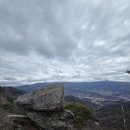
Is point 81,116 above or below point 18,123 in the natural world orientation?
above

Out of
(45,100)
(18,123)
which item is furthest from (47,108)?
(18,123)

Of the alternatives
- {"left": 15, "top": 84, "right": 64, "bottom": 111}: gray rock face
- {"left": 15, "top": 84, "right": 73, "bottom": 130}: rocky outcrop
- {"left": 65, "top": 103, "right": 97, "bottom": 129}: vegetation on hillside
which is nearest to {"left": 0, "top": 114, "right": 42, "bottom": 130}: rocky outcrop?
{"left": 15, "top": 84, "right": 73, "bottom": 130}: rocky outcrop

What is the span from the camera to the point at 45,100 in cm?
2156

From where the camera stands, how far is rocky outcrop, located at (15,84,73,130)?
21297 mm

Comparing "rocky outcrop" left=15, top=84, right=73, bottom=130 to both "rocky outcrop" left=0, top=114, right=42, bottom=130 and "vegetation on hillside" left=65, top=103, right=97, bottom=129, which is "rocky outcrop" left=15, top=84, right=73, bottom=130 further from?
"vegetation on hillside" left=65, top=103, right=97, bottom=129

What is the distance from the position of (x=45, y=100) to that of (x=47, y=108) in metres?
0.88

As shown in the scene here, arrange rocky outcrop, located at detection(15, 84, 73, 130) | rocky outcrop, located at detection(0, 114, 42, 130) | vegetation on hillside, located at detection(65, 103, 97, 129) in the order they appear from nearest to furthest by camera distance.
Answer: rocky outcrop, located at detection(0, 114, 42, 130) < rocky outcrop, located at detection(15, 84, 73, 130) < vegetation on hillside, located at detection(65, 103, 97, 129)

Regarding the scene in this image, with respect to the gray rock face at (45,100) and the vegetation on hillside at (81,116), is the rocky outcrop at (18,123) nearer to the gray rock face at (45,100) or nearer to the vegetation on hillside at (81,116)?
the gray rock face at (45,100)

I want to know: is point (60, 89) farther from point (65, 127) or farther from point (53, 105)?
point (65, 127)

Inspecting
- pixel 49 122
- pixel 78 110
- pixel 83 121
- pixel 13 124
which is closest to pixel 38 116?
pixel 49 122

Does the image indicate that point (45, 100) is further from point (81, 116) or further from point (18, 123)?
point (81, 116)

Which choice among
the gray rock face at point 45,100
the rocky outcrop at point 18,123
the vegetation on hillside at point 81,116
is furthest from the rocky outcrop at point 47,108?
the vegetation on hillside at point 81,116

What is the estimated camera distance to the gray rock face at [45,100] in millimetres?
21359

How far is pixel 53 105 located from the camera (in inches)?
838
